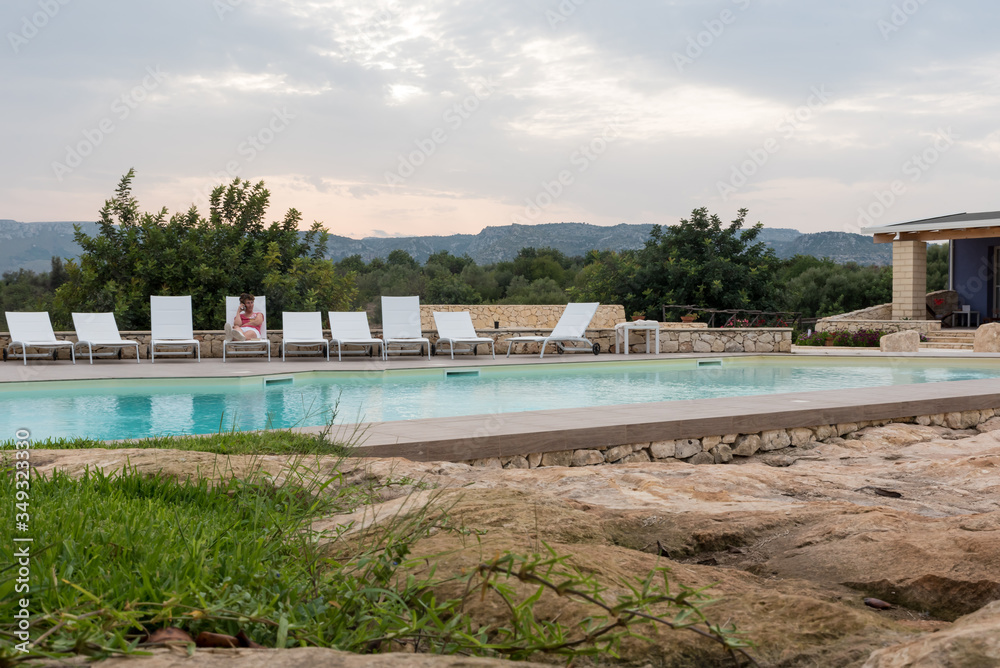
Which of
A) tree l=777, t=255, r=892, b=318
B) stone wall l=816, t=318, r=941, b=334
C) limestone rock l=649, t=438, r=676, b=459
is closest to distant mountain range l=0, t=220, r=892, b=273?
tree l=777, t=255, r=892, b=318

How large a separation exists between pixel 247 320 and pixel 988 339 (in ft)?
49.4

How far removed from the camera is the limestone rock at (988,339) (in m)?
15.2

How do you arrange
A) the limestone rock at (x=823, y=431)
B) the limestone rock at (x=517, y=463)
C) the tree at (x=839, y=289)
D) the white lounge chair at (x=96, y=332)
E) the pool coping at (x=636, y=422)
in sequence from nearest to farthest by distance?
the pool coping at (x=636, y=422) < the limestone rock at (x=517, y=463) < the limestone rock at (x=823, y=431) < the white lounge chair at (x=96, y=332) < the tree at (x=839, y=289)

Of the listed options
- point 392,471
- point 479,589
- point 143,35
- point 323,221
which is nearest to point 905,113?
point 323,221

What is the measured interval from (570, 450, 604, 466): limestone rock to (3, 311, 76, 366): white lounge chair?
33.7 ft

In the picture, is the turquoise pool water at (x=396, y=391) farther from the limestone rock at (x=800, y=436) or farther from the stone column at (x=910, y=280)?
the stone column at (x=910, y=280)

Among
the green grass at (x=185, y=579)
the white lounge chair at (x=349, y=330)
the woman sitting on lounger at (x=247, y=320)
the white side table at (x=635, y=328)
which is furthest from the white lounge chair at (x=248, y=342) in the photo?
the green grass at (x=185, y=579)

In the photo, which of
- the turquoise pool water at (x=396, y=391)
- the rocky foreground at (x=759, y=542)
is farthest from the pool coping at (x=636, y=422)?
the turquoise pool water at (x=396, y=391)

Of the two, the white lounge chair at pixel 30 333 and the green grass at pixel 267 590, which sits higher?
the white lounge chair at pixel 30 333

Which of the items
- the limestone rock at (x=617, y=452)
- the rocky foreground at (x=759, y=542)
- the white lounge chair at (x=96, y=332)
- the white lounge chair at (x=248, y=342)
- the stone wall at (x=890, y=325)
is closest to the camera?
the rocky foreground at (x=759, y=542)

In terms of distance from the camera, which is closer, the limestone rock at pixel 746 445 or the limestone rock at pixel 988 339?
the limestone rock at pixel 746 445

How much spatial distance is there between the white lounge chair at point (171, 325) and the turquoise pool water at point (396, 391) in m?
3.28

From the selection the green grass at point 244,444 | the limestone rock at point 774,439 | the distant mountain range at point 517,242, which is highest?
the distant mountain range at point 517,242

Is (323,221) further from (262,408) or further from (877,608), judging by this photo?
(877,608)
